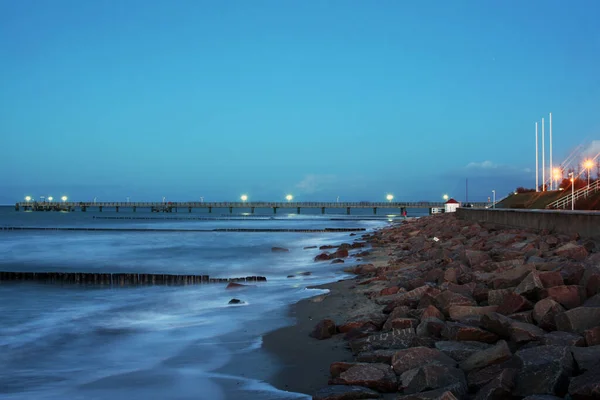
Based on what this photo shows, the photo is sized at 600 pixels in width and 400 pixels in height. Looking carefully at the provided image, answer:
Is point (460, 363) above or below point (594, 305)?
below

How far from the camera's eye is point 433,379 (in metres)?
4.95

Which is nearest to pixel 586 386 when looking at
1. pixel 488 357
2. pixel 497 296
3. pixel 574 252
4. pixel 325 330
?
pixel 488 357

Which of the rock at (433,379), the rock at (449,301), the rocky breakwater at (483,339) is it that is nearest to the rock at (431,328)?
the rocky breakwater at (483,339)

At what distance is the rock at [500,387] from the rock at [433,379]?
0.28 meters

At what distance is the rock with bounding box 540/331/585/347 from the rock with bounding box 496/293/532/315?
1.00 metres

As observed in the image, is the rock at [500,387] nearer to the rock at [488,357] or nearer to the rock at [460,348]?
the rock at [488,357]

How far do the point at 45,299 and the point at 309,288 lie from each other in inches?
240

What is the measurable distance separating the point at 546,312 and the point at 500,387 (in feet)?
6.41

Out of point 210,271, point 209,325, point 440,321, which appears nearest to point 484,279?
point 440,321

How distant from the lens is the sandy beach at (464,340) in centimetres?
459

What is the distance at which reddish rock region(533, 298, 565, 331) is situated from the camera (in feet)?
19.3

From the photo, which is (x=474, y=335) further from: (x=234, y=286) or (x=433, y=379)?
(x=234, y=286)

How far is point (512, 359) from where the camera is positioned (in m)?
4.87

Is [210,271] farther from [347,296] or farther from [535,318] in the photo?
[535,318]
